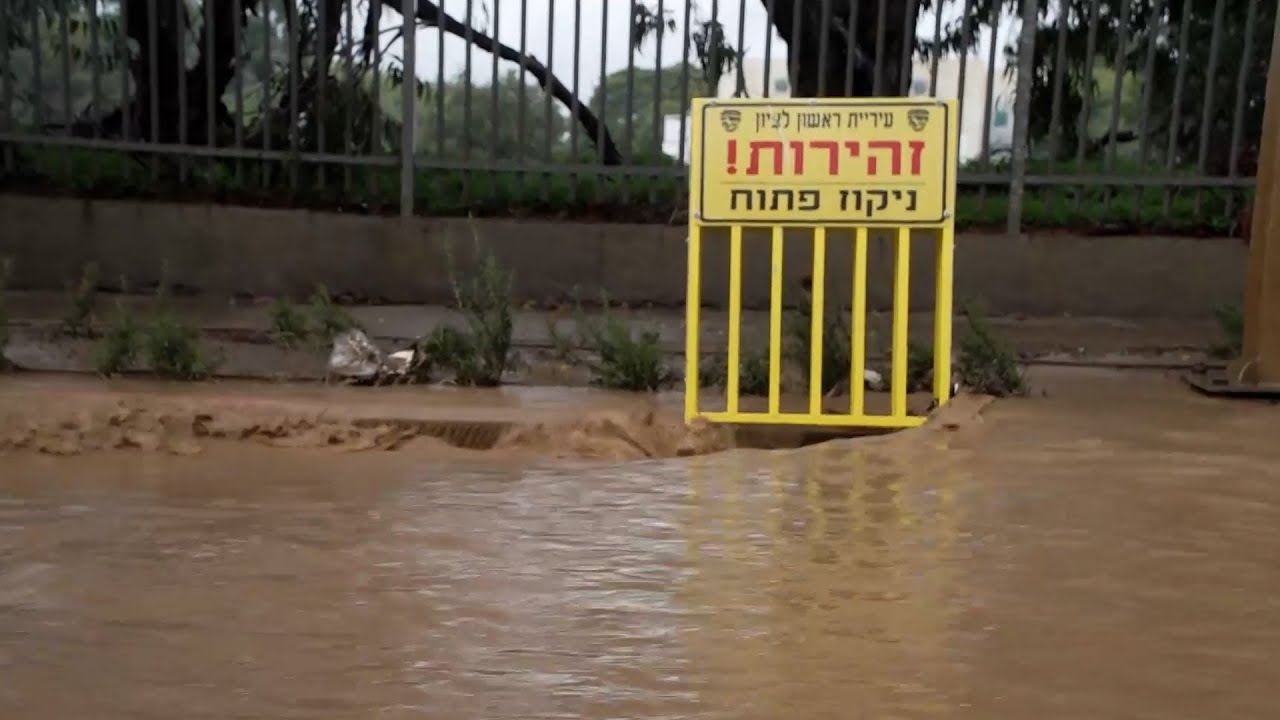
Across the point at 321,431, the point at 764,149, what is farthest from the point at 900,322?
the point at 321,431

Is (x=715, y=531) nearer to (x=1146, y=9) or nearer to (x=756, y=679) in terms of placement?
(x=756, y=679)

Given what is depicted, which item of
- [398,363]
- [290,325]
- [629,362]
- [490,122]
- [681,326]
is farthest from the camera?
[490,122]

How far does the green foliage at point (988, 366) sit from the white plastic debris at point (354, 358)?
237cm

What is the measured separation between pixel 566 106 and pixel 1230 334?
3.94m

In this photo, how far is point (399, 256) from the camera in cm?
732

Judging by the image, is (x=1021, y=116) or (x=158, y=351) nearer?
(x=158, y=351)

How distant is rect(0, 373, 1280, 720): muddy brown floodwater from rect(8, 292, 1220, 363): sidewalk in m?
2.23

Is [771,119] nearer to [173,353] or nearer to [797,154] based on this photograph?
A: [797,154]

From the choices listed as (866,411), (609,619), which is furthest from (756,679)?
(866,411)

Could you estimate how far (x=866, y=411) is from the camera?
4.40m

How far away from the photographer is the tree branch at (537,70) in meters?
7.12

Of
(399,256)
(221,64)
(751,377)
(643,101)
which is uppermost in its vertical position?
(221,64)

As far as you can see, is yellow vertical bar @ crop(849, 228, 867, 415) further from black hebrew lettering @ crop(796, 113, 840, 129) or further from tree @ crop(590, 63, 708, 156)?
tree @ crop(590, 63, 708, 156)

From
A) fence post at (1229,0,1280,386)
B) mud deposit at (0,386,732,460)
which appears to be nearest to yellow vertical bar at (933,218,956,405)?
mud deposit at (0,386,732,460)
